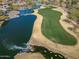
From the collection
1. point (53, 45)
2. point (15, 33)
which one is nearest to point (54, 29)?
point (53, 45)

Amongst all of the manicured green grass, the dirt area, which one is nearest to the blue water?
the dirt area

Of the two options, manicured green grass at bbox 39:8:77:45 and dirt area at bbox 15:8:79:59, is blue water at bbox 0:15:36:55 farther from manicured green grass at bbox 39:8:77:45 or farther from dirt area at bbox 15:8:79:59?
manicured green grass at bbox 39:8:77:45

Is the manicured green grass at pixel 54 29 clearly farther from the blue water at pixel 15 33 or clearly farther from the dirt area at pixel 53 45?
the blue water at pixel 15 33

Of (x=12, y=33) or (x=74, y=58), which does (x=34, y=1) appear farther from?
(x=74, y=58)

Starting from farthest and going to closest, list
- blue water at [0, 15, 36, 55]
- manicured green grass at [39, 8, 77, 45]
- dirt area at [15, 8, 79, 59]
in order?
manicured green grass at [39, 8, 77, 45] → blue water at [0, 15, 36, 55] → dirt area at [15, 8, 79, 59]

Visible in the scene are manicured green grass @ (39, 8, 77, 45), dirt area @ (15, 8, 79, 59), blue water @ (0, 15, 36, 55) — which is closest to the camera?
dirt area @ (15, 8, 79, 59)

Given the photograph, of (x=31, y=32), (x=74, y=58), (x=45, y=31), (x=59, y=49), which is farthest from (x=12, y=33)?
(x=74, y=58)

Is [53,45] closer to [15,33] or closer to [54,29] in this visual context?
[54,29]
